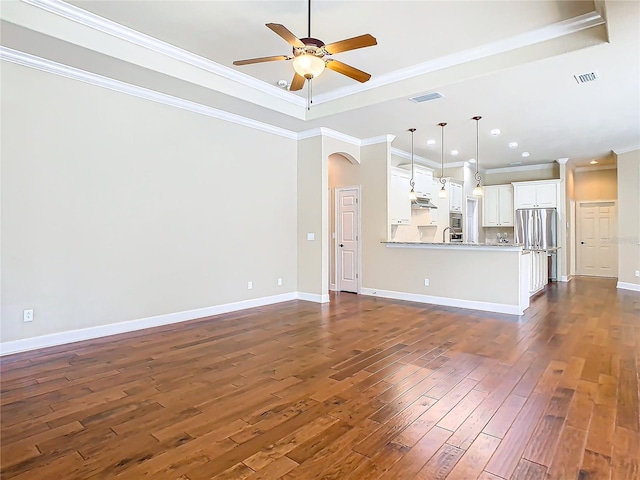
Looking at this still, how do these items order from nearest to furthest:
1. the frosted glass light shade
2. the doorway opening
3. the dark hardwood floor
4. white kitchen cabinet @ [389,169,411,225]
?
the dark hardwood floor, the frosted glass light shade, white kitchen cabinet @ [389,169,411,225], the doorway opening

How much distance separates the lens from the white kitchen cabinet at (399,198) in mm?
7363

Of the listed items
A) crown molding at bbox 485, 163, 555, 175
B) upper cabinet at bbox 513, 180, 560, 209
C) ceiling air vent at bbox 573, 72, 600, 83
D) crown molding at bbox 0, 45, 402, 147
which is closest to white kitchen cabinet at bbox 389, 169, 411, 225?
crown molding at bbox 0, 45, 402, 147

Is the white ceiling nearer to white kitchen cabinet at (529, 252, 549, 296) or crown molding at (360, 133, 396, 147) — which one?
crown molding at (360, 133, 396, 147)

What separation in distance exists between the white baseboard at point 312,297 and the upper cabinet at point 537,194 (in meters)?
6.29

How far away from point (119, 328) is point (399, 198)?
5.46 metres

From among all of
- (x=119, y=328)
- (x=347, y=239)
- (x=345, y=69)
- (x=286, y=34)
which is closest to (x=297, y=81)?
(x=345, y=69)

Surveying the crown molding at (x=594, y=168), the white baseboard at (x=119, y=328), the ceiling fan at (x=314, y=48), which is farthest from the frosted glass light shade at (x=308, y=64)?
the crown molding at (x=594, y=168)

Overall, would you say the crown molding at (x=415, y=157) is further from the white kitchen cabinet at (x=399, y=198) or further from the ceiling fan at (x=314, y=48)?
the ceiling fan at (x=314, y=48)

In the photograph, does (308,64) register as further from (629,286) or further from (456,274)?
(629,286)

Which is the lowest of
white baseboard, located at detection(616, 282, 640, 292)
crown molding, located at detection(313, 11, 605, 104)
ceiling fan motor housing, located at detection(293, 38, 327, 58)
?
white baseboard, located at detection(616, 282, 640, 292)

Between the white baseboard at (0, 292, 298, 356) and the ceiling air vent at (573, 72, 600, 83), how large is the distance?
5.23 metres

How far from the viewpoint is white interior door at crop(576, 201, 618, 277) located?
10.0 meters

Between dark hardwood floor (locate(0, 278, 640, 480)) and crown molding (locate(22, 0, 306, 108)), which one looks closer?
dark hardwood floor (locate(0, 278, 640, 480))

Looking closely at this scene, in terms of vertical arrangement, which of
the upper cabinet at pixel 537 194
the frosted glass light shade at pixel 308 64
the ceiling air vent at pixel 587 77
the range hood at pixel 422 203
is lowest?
the range hood at pixel 422 203
